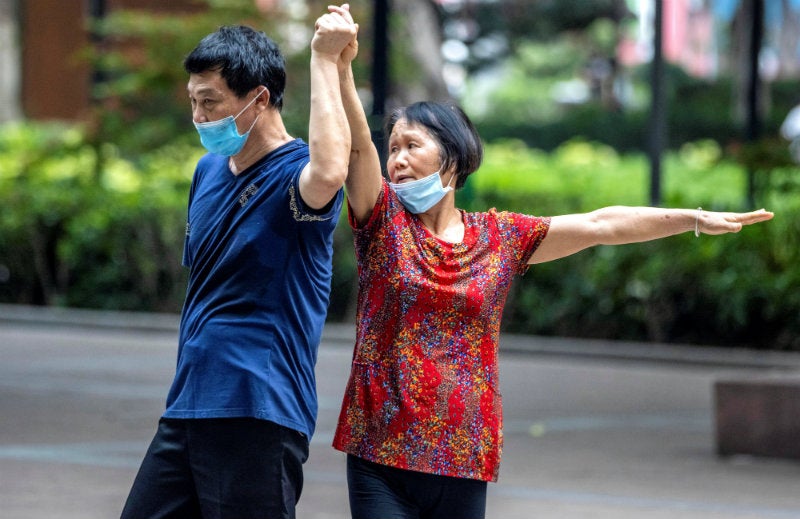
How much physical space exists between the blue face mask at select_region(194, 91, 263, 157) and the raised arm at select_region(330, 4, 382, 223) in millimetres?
232

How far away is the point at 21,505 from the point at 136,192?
1102cm

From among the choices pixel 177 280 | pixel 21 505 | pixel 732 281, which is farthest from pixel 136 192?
pixel 21 505

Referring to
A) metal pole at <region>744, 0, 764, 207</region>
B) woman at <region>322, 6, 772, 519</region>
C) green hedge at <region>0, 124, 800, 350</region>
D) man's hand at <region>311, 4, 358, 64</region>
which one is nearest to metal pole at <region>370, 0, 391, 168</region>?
green hedge at <region>0, 124, 800, 350</region>

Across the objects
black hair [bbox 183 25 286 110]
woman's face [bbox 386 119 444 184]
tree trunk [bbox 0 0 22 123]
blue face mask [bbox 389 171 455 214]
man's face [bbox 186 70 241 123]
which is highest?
tree trunk [bbox 0 0 22 123]

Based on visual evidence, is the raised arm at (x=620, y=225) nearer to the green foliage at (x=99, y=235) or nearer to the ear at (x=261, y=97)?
the ear at (x=261, y=97)

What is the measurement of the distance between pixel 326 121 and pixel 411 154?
1.38ft

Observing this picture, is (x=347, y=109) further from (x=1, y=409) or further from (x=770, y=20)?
(x=770, y=20)

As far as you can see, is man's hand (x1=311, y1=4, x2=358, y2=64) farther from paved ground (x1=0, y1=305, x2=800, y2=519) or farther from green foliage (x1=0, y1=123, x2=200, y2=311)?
green foliage (x1=0, y1=123, x2=200, y2=311)

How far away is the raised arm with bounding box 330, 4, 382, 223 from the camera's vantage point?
3.41 m

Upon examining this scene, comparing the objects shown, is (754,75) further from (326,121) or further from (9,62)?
(9,62)

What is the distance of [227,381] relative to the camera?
3.32m

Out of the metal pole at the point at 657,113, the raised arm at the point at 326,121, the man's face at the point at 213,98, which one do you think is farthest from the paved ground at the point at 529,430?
the raised arm at the point at 326,121

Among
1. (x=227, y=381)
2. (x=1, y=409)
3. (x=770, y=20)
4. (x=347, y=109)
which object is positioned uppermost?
(x=770, y=20)

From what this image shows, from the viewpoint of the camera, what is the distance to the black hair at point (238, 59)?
11.1ft
